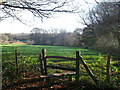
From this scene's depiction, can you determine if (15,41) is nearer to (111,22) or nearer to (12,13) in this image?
(12,13)

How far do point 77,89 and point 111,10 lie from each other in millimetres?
14303

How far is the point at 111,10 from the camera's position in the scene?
15922 millimetres

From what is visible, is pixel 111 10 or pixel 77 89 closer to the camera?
pixel 77 89

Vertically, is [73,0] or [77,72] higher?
[73,0]

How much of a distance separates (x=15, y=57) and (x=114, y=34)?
11.9 m

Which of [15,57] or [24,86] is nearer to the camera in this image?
[24,86]

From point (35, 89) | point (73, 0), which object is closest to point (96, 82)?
point (35, 89)

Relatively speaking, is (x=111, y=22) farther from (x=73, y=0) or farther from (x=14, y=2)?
(x=14, y=2)

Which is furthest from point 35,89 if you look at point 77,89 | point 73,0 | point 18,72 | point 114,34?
point 114,34

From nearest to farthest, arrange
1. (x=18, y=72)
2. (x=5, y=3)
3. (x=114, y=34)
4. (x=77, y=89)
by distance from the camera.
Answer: (x=77, y=89) < (x=5, y=3) < (x=18, y=72) < (x=114, y=34)

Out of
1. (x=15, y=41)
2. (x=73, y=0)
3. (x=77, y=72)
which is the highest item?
(x=73, y=0)

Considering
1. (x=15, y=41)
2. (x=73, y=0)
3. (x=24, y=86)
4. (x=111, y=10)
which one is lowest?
(x=24, y=86)

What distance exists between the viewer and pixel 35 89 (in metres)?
4.37

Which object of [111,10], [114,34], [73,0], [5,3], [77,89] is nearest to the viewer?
[77,89]
